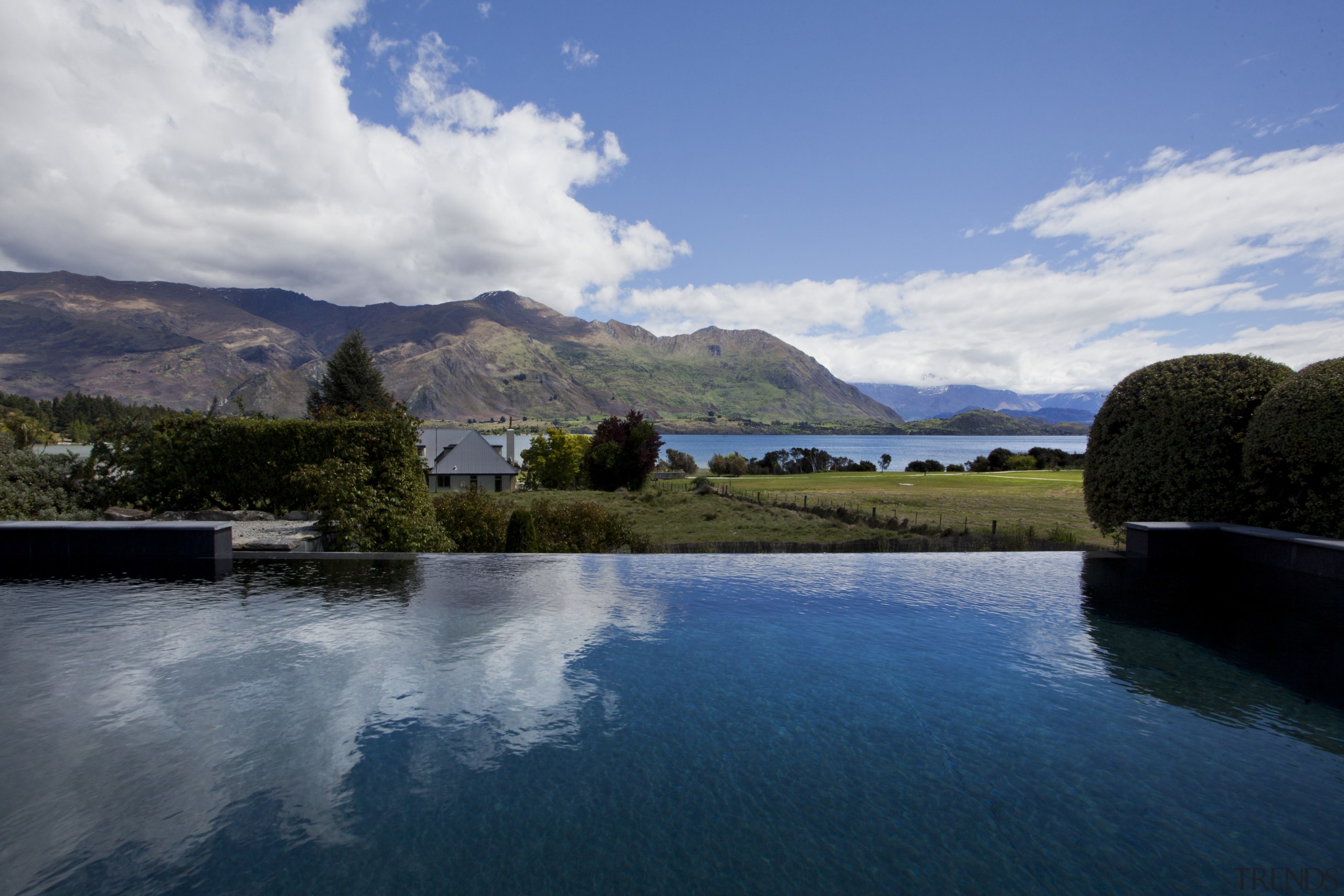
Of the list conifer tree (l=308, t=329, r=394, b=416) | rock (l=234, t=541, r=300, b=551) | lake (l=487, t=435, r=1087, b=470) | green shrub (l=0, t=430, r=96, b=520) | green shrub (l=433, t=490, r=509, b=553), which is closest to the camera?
rock (l=234, t=541, r=300, b=551)

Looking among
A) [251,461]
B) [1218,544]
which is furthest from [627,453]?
[1218,544]

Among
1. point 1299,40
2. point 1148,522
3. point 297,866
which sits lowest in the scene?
point 297,866

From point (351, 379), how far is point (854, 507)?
3509 centimetres

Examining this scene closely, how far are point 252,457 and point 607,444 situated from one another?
1292 inches

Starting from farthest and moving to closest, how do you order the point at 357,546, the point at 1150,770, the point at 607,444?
the point at 607,444, the point at 357,546, the point at 1150,770

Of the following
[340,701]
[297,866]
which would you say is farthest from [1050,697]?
[340,701]

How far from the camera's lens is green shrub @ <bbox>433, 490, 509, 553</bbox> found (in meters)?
15.3

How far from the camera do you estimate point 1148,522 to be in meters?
9.88

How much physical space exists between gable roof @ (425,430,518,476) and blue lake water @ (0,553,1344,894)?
4562cm

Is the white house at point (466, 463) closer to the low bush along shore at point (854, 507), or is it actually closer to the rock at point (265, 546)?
the low bush along shore at point (854, 507)

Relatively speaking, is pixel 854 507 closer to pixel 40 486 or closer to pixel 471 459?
pixel 40 486

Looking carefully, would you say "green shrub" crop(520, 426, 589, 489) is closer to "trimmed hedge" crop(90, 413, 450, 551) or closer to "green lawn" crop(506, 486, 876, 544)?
"green lawn" crop(506, 486, 876, 544)

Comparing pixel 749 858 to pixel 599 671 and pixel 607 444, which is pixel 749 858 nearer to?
pixel 599 671

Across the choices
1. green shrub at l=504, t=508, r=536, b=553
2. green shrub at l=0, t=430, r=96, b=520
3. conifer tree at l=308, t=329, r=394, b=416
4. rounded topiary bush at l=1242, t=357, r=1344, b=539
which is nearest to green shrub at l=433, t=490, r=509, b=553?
green shrub at l=504, t=508, r=536, b=553
